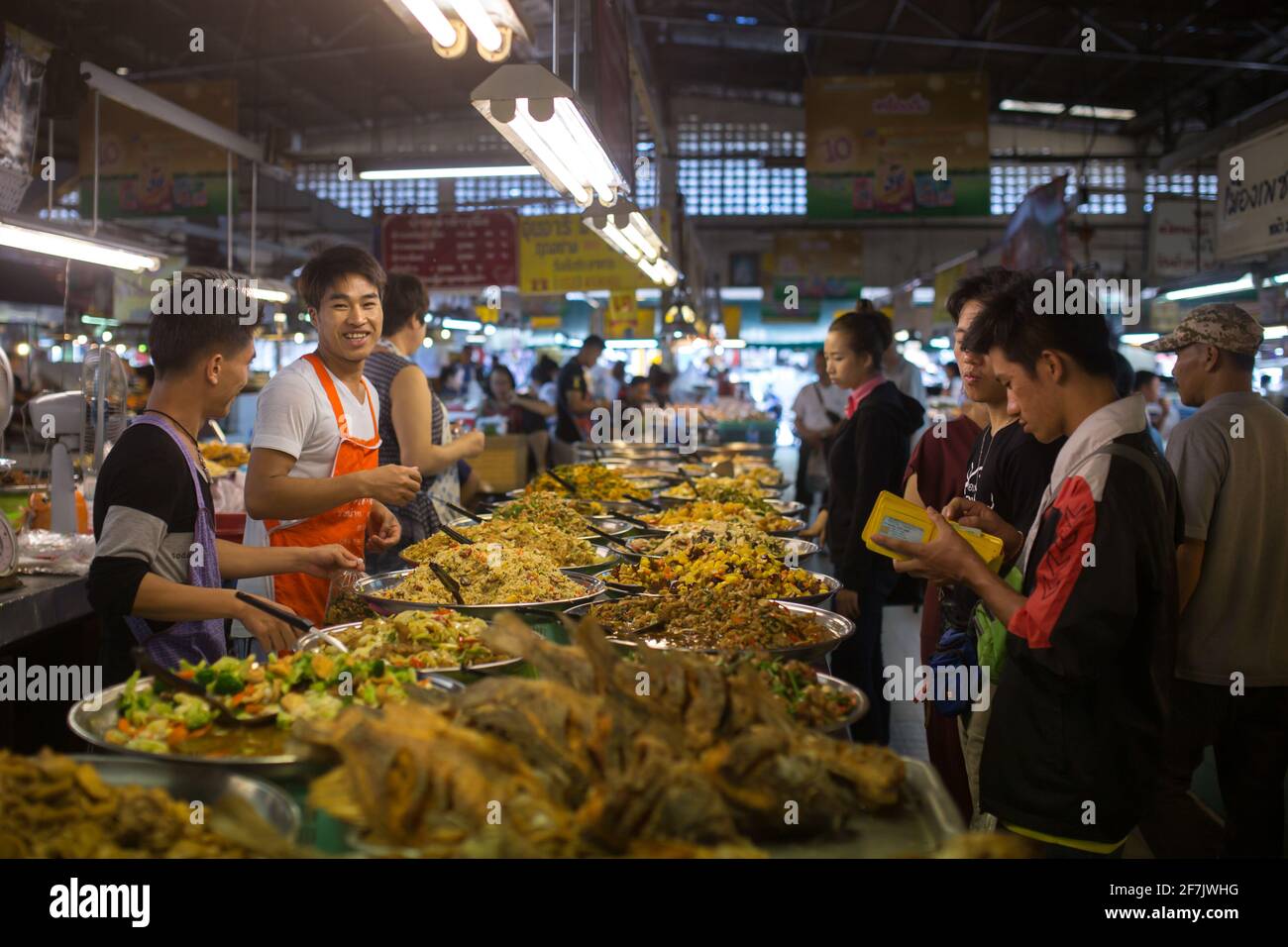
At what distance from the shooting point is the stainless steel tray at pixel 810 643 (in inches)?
103

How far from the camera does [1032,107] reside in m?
19.8

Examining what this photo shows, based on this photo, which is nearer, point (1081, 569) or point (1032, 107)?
point (1081, 569)

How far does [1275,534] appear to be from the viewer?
3.77 metres

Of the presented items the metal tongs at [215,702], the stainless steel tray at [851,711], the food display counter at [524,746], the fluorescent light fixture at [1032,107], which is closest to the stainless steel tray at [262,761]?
the food display counter at [524,746]

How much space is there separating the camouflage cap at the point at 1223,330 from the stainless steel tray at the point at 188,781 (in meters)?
3.83

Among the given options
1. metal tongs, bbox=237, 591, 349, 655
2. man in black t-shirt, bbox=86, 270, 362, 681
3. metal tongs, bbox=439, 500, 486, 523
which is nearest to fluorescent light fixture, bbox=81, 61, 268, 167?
metal tongs, bbox=439, 500, 486, 523

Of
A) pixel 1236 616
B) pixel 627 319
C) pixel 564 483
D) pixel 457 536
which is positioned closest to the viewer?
pixel 1236 616

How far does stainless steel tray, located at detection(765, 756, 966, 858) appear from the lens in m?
1.56

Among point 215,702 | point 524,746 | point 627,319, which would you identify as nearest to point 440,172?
point 215,702

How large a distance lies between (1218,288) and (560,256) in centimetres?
742

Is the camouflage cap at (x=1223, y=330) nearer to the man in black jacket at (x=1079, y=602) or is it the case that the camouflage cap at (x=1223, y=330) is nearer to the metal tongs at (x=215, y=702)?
the man in black jacket at (x=1079, y=602)

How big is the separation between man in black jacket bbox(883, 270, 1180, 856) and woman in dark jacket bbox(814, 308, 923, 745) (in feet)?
7.29

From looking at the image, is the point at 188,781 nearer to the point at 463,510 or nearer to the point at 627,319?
the point at 463,510
